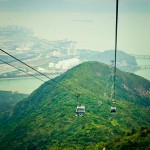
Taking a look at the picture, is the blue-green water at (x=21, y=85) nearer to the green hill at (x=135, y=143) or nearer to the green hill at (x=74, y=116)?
the green hill at (x=74, y=116)

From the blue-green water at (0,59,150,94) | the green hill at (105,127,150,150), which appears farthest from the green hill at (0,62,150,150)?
the blue-green water at (0,59,150,94)

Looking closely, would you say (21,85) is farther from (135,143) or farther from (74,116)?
(135,143)

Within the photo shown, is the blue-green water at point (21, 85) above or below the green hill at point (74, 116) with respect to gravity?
below

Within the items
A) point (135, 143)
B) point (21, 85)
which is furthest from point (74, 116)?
point (21, 85)

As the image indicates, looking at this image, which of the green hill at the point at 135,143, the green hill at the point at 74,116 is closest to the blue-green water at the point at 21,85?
the green hill at the point at 74,116

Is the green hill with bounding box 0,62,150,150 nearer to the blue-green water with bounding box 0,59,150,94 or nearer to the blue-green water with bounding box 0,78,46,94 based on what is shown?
the blue-green water with bounding box 0,59,150,94

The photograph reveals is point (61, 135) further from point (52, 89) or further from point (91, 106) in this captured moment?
point (52, 89)

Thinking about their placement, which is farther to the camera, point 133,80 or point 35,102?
point 133,80

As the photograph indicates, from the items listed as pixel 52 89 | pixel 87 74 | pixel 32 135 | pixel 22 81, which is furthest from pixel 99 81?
pixel 22 81
